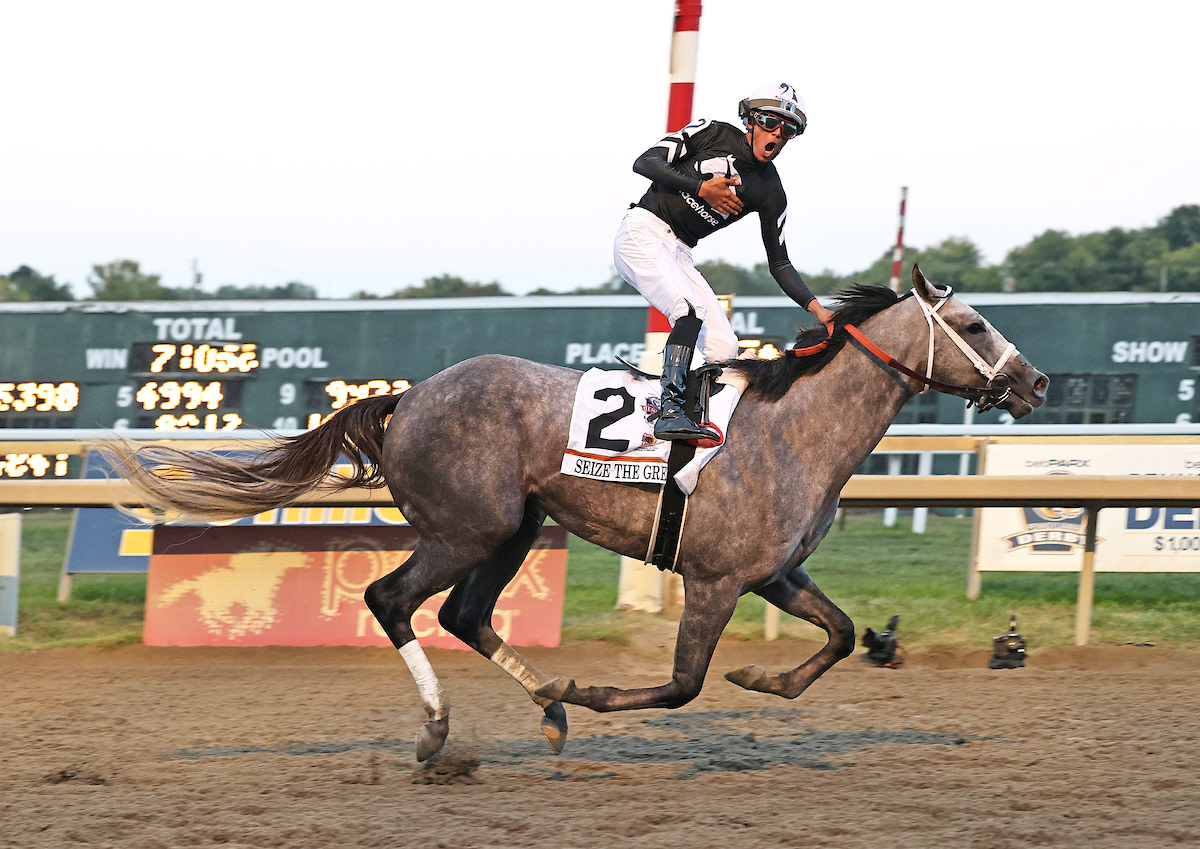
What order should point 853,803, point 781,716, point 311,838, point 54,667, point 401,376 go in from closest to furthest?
1. point 311,838
2. point 853,803
3. point 781,716
4. point 54,667
5. point 401,376

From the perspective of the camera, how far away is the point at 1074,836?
3.50 m

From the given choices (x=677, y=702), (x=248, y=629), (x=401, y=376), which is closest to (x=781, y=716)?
(x=677, y=702)

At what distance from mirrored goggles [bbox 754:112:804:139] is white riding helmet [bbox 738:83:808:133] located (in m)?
0.01

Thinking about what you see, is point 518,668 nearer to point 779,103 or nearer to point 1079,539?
point 779,103

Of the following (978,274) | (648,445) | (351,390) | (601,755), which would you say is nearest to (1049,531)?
(601,755)

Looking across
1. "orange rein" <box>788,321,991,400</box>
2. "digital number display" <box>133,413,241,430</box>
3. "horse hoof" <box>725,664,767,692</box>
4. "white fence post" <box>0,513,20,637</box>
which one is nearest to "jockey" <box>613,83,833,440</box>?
"orange rein" <box>788,321,991,400</box>

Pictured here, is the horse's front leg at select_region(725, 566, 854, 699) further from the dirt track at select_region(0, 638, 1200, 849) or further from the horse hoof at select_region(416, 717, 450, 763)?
the horse hoof at select_region(416, 717, 450, 763)

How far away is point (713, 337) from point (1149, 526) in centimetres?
432

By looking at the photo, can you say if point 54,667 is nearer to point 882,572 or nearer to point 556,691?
point 556,691

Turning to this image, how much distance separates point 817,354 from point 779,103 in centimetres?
94

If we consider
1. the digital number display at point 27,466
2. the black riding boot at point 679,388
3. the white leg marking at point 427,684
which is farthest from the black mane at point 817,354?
the digital number display at point 27,466

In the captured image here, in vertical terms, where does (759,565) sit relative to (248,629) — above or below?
above

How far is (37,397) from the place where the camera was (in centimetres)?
927

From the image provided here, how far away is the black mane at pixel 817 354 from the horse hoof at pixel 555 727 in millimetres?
1439
